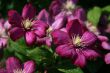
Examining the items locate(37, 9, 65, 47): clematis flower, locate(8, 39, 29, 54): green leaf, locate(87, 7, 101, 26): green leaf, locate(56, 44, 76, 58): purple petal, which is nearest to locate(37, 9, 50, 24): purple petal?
locate(37, 9, 65, 47): clematis flower

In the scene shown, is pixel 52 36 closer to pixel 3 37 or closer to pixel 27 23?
pixel 27 23

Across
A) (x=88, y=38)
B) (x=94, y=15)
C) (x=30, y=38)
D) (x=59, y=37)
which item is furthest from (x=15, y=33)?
(x=94, y=15)

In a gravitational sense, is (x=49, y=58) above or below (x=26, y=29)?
below

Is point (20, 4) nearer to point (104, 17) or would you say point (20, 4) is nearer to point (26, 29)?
point (104, 17)

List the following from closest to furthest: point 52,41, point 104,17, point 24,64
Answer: point 24,64 < point 52,41 < point 104,17

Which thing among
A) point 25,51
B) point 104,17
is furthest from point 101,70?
point 25,51

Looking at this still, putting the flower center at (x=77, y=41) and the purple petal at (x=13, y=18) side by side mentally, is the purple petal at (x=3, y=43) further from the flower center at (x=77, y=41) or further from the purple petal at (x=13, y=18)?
the flower center at (x=77, y=41)

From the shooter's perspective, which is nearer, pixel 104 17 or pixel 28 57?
pixel 28 57
